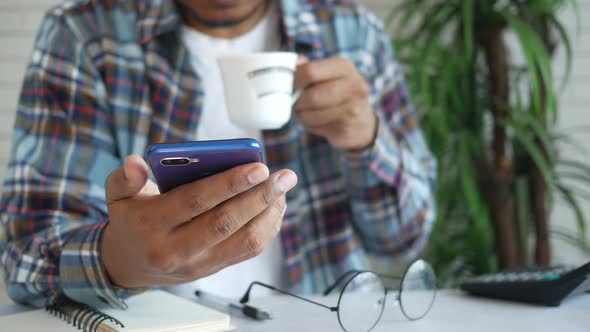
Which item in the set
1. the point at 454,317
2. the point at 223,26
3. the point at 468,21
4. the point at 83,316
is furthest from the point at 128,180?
the point at 468,21

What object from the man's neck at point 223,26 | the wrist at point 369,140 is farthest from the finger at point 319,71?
the man's neck at point 223,26

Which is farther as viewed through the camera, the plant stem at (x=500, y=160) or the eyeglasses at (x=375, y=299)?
the plant stem at (x=500, y=160)

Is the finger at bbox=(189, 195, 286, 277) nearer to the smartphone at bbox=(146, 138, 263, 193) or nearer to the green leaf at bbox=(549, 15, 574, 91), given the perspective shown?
the smartphone at bbox=(146, 138, 263, 193)

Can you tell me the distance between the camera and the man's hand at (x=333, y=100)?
34.9 inches

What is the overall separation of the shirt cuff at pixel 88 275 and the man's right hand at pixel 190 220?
5 centimetres

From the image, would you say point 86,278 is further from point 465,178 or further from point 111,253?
point 465,178

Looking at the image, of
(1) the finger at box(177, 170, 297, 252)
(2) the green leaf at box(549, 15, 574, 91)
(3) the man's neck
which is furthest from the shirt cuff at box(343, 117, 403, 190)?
(2) the green leaf at box(549, 15, 574, 91)

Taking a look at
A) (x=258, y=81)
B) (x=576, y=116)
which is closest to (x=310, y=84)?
(x=258, y=81)

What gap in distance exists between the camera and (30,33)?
2.13 metres

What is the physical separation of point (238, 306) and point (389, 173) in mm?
461

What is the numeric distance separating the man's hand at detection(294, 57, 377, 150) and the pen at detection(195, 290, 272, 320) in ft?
0.96

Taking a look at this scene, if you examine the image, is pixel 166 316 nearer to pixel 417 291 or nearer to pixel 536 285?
pixel 417 291

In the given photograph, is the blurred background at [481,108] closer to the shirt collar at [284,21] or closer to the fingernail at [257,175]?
the shirt collar at [284,21]

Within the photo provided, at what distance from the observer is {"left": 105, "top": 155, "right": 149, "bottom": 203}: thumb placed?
618 millimetres
